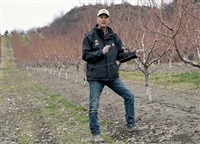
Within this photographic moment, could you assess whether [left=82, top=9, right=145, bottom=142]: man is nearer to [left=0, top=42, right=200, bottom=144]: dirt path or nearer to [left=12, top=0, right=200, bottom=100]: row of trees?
[left=0, top=42, right=200, bottom=144]: dirt path

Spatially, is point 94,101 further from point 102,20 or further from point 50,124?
point 50,124

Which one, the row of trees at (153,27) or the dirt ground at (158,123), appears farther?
the row of trees at (153,27)

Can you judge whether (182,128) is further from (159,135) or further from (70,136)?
(70,136)

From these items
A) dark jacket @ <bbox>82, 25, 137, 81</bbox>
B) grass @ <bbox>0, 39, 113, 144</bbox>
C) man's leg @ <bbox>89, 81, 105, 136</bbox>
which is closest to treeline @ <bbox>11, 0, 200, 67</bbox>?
dark jacket @ <bbox>82, 25, 137, 81</bbox>

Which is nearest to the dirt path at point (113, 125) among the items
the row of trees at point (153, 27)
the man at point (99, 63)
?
the man at point (99, 63)

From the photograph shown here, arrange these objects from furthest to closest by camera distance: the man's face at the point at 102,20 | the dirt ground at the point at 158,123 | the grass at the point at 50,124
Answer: the grass at the point at 50,124, the man's face at the point at 102,20, the dirt ground at the point at 158,123

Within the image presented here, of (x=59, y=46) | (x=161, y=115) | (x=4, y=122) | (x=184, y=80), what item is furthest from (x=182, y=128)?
(x=59, y=46)

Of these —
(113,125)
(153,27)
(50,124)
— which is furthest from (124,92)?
(153,27)

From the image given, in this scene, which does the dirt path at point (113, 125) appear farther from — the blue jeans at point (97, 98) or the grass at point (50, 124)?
the blue jeans at point (97, 98)

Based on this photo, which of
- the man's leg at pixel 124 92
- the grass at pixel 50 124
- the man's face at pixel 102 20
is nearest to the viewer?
the man's face at pixel 102 20

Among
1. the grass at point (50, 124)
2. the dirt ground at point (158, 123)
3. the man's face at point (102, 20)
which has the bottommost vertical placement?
the grass at point (50, 124)

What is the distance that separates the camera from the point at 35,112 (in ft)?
38.0

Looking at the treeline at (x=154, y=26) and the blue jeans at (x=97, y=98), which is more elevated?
the treeline at (x=154, y=26)

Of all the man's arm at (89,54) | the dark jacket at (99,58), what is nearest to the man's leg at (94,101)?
the dark jacket at (99,58)
